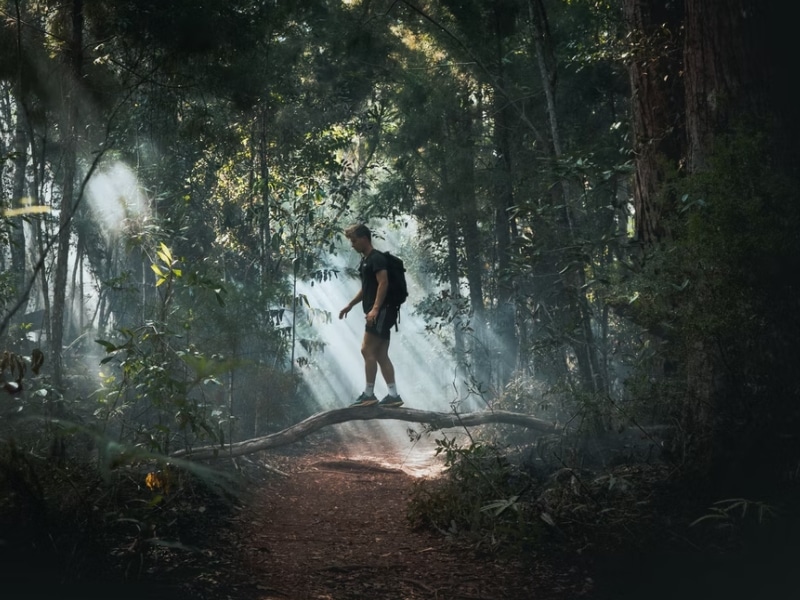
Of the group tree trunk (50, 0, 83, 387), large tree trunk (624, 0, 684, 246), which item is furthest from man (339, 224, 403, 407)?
tree trunk (50, 0, 83, 387)

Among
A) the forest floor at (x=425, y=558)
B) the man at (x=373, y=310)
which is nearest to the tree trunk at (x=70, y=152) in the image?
the forest floor at (x=425, y=558)

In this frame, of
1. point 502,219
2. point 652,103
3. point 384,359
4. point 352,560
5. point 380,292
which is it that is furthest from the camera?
point 502,219

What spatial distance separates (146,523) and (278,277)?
12079 millimetres

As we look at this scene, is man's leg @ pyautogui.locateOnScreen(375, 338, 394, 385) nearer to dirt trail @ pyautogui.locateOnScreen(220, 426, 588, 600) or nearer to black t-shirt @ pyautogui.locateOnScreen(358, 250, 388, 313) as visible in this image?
black t-shirt @ pyautogui.locateOnScreen(358, 250, 388, 313)

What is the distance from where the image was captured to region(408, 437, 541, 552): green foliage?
5727 mm

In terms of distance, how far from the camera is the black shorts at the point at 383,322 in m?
10.0

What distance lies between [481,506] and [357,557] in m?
1.11

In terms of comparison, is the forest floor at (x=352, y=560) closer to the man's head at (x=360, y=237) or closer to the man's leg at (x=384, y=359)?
the man's leg at (x=384, y=359)

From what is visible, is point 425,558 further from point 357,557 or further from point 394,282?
point 394,282

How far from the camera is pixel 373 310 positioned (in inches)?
389

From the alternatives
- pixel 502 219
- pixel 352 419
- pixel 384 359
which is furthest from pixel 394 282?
pixel 502 219

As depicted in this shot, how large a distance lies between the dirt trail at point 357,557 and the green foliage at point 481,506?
0.15 meters

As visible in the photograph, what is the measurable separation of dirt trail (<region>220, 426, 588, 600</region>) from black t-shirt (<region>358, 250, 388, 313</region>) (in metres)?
2.47

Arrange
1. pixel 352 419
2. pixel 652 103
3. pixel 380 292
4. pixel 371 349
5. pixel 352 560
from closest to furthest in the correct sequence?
pixel 352 560 < pixel 652 103 < pixel 352 419 < pixel 380 292 < pixel 371 349
